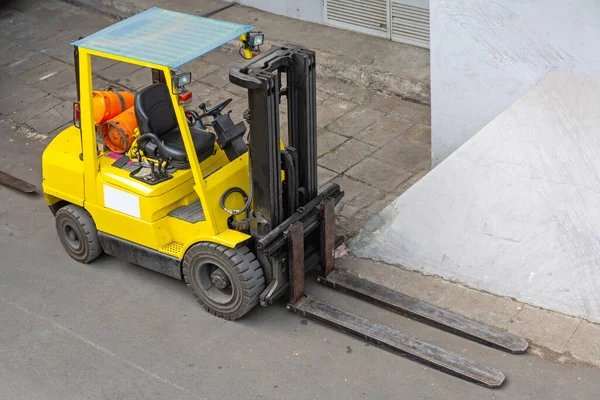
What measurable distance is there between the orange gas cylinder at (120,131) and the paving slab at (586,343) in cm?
362

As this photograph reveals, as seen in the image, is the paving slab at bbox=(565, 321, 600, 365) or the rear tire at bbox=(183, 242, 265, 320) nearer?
the paving slab at bbox=(565, 321, 600, 365)

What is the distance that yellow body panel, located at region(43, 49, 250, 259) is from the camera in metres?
6.70

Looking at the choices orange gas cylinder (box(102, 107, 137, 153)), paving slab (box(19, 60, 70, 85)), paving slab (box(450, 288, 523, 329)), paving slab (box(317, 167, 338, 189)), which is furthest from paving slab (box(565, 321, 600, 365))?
paving slab (box(19, 60, 70, 85))

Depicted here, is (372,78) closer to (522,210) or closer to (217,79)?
(217,79)

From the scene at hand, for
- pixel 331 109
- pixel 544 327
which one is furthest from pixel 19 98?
pixel 544 327

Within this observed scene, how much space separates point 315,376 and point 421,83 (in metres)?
4.46

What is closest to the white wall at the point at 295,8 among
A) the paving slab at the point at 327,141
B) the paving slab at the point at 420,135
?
the paving slab at the point at 327,141

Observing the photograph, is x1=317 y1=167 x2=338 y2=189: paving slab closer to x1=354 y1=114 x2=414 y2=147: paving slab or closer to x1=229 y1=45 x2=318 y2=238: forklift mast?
x1=354 y1=114 x2=414 y2=147: paving slab

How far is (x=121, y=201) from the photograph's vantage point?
706cm

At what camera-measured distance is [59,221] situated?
767 cm

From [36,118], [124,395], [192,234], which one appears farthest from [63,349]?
[36,118]

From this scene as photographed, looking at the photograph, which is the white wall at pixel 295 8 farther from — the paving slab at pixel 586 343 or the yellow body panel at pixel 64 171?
the paving slab at pixel 586 343

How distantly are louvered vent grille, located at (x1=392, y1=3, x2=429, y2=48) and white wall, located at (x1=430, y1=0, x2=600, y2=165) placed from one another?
2492mm

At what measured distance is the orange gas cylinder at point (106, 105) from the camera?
7113mm
